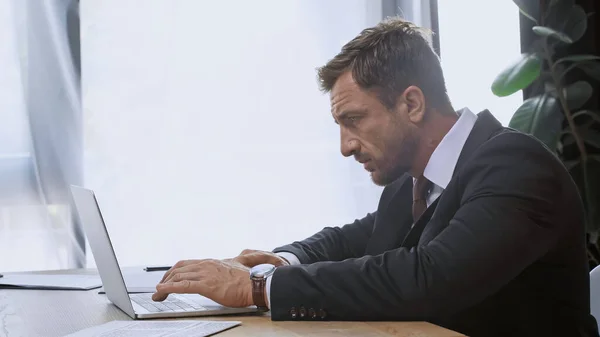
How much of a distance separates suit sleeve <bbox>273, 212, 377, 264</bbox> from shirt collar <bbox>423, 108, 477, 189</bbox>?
0.44 m

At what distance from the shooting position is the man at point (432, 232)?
1252 mm

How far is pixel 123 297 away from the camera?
131 centimetres

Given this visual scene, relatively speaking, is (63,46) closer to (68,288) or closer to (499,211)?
(68,288)

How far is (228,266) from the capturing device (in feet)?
4.52

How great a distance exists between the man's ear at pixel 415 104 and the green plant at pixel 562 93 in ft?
4.93

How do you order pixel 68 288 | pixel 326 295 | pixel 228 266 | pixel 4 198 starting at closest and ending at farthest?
pixel 326 295 → pixel 228 266 → pixel 68 288 → pixel 4 198

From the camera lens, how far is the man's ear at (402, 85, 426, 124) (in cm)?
163

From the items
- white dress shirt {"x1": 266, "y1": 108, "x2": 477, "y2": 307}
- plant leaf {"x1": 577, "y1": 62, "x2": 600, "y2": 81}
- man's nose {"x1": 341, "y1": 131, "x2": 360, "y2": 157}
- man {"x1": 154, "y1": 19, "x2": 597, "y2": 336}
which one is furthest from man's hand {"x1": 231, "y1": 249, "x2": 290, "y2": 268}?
plant leaf {"x1": 577, "y1": 62, "x2": 600, "y2": 81}

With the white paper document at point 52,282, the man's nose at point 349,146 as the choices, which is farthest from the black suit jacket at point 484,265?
the white paper document at point 52,282

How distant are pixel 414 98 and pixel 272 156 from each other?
1750 millimetres

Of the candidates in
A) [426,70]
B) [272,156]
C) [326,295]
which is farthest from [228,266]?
[272,156]

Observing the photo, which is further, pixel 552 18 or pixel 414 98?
pixel 552 18

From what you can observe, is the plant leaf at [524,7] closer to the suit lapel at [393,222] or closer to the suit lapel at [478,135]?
the suit lapel at [393,222]

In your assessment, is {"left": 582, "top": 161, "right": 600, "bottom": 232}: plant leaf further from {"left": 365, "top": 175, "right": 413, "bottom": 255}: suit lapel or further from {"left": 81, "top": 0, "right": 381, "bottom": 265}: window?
{"left": 365, "top": 175, "right": 413, "bottom": 255}: suit lapel
